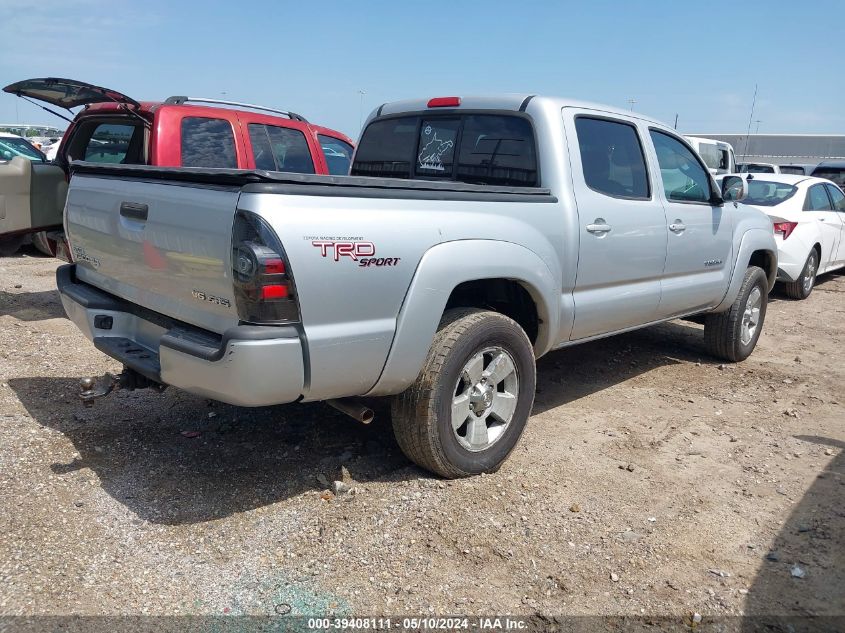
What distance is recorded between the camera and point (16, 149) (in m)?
12.9

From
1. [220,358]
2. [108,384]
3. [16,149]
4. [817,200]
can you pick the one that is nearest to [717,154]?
[817,200]

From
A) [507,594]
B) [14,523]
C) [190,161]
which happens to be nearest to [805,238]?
[190,161]

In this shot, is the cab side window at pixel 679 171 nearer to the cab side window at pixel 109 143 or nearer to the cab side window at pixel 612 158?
the cab side window at pixel 612 158

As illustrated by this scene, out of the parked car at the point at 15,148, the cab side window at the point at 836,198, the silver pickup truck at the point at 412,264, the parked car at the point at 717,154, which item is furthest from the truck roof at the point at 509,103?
the parked car at the point at 717,154

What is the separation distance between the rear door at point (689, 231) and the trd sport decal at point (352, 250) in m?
2.67

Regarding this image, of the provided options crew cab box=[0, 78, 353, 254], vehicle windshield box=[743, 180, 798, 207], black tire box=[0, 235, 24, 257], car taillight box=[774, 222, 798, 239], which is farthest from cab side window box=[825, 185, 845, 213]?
black tire box=[0, 235, 24, 257]

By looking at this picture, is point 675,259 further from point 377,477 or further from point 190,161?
point 190,161

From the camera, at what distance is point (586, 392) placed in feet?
17.7

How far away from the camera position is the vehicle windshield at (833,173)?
56.9 ft

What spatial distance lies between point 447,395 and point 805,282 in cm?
822

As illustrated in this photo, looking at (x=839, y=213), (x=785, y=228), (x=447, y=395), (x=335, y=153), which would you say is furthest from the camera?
(x=839, y=213)

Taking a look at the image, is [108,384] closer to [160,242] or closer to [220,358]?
[160,242]

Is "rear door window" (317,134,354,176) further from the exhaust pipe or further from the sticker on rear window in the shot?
the exhaust pipe

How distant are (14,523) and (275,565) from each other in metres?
1.22
